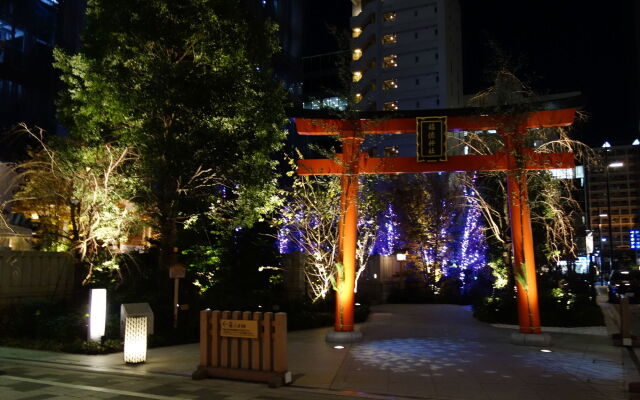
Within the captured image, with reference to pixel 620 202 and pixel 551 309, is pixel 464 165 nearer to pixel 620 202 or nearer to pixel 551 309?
pixel 551 309

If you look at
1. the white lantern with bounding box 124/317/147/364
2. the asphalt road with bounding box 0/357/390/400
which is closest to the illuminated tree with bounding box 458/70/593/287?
the asphalt road with bounding box 0/357/390/400

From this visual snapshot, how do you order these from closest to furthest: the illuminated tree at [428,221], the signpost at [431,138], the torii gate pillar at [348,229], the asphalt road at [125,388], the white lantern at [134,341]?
the asphalt road at [125,388] < the white lantern at [134,341] < the torii gate pillar at [348,229] < the signpost at [431,138] < the illuminated tree at [428,221]

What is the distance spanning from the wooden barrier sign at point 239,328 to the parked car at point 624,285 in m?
26.4

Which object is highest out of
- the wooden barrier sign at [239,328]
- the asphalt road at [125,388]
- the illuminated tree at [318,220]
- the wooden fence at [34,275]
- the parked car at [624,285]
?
the illuminated tree at [318,220]

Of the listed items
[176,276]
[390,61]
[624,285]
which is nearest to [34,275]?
[176,276]

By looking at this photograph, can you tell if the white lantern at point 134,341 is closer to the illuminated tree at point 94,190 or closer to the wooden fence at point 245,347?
the wooden fence at point 245,347

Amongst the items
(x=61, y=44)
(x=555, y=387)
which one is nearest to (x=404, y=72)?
(x=61, y=44)

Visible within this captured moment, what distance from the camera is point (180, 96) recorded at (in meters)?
13.4

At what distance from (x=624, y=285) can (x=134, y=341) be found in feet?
95.6

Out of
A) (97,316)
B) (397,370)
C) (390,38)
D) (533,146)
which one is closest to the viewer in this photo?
(397,370)

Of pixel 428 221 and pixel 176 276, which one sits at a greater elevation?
pixel 428 221

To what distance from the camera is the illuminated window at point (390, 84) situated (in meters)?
56.2

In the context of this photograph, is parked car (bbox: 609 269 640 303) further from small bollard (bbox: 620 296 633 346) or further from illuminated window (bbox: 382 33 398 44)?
illuminated window (bbox: 382 33 398 44)

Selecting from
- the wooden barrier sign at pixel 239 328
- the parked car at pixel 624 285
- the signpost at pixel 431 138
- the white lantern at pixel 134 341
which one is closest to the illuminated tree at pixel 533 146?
the signpost at pixel 431 138
